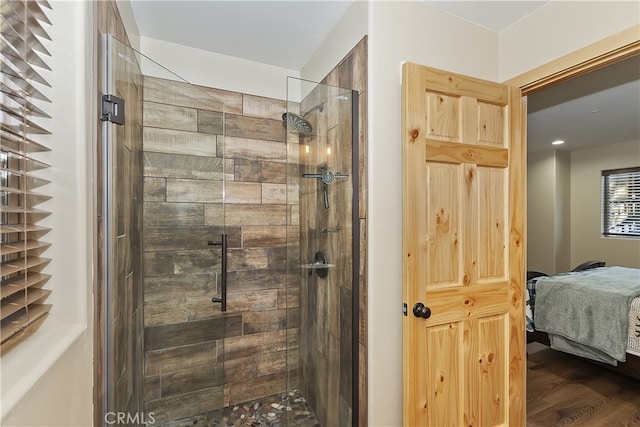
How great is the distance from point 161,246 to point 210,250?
30 cm

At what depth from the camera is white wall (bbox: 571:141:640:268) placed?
4.82 metres

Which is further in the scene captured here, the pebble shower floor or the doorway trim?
the pebble shower floor

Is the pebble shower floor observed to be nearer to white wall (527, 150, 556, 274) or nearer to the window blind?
the window blind

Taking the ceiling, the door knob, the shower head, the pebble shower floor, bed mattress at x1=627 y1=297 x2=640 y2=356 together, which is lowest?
the pebble shower floor

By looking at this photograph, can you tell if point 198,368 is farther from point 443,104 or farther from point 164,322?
point 443,104

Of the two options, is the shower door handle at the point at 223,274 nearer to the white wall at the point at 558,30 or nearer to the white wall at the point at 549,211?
the white wall at the point at 558,30

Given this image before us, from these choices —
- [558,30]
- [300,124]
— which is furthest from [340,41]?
[558,30]

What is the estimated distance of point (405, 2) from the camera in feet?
5.35

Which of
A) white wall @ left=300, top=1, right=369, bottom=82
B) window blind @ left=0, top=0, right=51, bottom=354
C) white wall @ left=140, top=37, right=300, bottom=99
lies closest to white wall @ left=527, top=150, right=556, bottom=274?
white wall @ left=300, top=1, right=369, bottom=82

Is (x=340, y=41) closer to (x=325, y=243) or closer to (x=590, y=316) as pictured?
(x=325, y=243)

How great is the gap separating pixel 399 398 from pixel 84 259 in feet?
5.16

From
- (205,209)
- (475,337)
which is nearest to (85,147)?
(205,209)

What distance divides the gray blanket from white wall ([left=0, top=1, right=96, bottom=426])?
11.9 feet

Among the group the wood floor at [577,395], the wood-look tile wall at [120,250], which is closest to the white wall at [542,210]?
the wood floor at [577,395]
